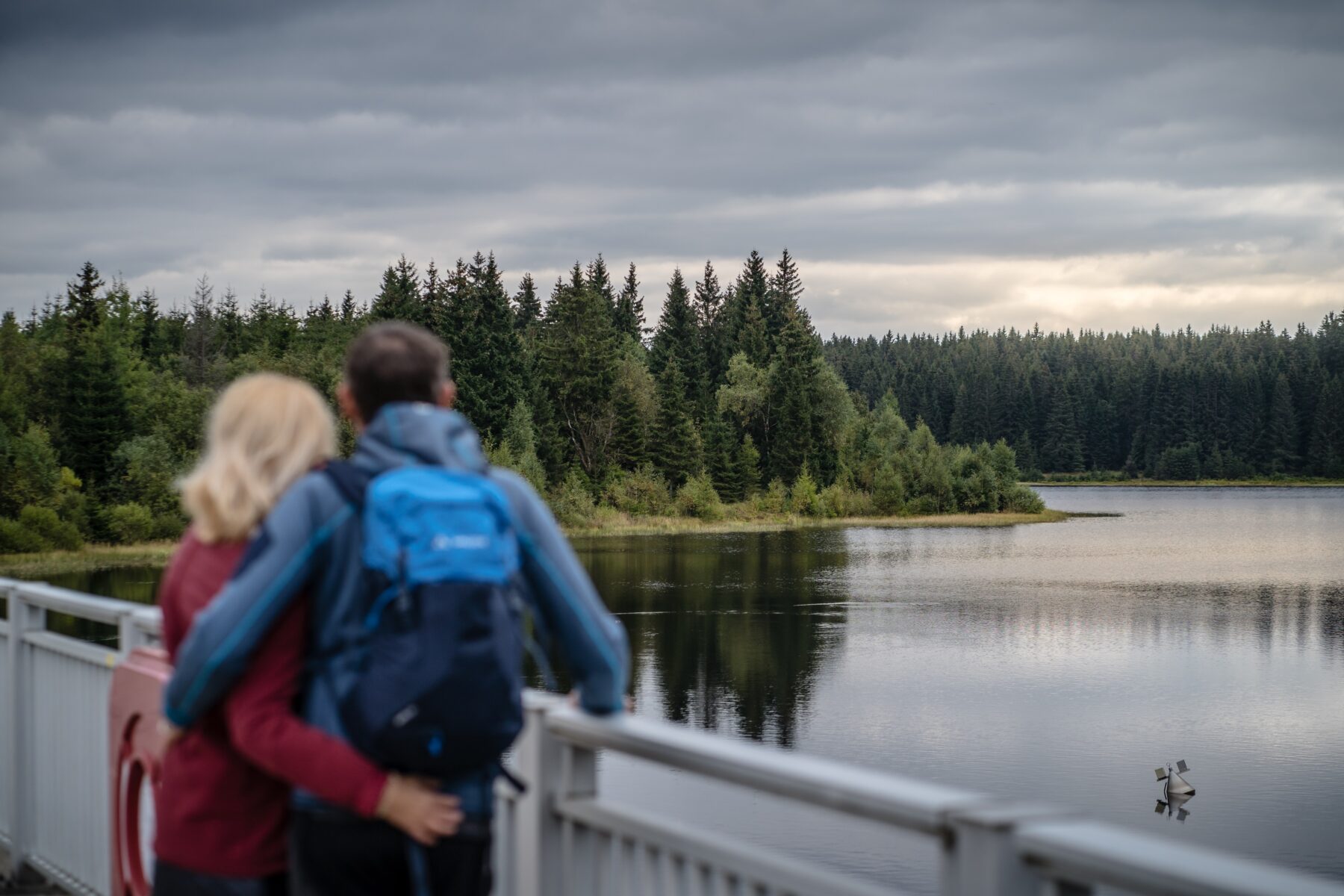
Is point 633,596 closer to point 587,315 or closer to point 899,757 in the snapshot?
point 899,757

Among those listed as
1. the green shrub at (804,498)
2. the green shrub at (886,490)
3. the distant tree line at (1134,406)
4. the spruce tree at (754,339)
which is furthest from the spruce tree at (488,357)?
the distant tree line at (1134,406)

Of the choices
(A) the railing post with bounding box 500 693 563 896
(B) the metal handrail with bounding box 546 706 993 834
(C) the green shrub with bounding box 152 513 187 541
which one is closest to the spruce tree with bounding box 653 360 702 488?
(C) the green shrub with bounding box 152 513 187 541

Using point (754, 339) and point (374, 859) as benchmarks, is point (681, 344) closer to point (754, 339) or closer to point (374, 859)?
point (754, 339)

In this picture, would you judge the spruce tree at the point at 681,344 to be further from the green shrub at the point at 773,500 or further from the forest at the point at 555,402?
the green shrub at the point at 773,500

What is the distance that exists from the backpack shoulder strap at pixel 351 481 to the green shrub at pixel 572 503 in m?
65.2

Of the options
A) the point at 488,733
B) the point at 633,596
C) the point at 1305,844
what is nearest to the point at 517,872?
the point at 488,733

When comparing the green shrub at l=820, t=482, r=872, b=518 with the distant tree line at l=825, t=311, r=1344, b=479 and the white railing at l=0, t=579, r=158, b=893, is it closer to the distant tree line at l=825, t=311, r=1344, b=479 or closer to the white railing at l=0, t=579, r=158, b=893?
the distant tree line at l=825, t=311, r=1344, b=479

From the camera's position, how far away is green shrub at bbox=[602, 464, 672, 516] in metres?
73.1

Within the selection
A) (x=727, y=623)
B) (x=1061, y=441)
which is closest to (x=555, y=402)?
(x=727, y=623)

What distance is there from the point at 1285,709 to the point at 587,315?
53.7 meters

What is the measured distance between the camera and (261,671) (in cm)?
198

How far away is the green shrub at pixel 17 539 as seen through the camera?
50594 mm

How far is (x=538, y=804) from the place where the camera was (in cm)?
244

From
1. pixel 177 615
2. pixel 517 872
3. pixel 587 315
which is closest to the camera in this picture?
pixel 177 615
